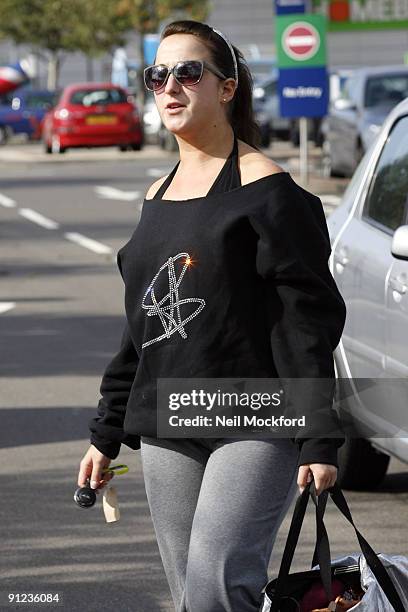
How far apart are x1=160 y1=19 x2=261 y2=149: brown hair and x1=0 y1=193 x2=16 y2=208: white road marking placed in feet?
64.7

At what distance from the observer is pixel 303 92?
883 inches

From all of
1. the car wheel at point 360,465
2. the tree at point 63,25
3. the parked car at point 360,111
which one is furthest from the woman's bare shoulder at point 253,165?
the tree at point 63,25

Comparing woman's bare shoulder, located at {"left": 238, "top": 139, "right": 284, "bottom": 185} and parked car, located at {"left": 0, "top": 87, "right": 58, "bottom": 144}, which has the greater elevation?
woman's bare shoulder, located at {"left": 238, "top": 139, "right": 284, "bottom": 185}

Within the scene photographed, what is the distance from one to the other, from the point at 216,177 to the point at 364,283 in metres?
2.56

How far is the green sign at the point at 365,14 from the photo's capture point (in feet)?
117

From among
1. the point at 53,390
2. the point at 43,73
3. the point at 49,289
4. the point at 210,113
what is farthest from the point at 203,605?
the point at 43,73

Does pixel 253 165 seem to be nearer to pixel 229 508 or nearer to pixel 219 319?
pixel 219 319

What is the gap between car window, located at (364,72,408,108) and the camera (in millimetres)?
23312

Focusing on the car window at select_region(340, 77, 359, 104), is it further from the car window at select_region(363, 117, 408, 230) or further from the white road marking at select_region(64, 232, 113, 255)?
the car window at select_region(363, 117, 408, 230)

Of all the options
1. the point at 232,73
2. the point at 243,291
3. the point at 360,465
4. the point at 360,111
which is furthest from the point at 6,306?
the point at 360,111

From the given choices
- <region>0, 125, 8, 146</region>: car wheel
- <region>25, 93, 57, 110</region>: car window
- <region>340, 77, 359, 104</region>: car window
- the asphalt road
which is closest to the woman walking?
the asphalt road

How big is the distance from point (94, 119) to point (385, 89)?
38.9 ft

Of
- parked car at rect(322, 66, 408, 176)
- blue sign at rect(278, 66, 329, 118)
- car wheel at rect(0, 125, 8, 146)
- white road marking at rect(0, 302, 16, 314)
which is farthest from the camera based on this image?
car wheel at rect(0, 125, 8, 146)

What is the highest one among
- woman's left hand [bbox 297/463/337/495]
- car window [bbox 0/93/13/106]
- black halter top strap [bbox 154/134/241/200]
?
black halter top strap [bbox 154/134/241/200]
